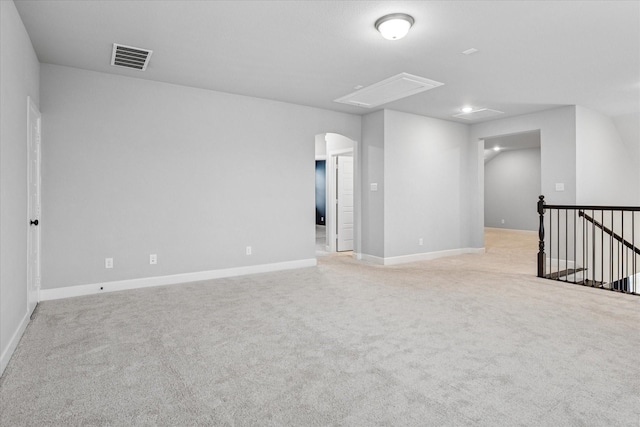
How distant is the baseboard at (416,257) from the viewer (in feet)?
20.6

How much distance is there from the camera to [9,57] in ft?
8.89

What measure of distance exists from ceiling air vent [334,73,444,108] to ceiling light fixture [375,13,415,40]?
4.31 ft

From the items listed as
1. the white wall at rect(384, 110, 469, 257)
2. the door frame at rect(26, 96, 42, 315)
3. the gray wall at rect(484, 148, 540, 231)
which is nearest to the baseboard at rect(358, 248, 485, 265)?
the white wall at rect(384, 110, 469, 257)

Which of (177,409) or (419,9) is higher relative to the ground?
(419,9)

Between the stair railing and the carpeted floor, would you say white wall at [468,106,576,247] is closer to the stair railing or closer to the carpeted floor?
the stair railing

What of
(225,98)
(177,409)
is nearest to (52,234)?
(225,98)

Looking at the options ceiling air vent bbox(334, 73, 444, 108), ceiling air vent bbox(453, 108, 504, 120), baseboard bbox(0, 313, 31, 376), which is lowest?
baseboard bbox(0, 313, 31, 376)

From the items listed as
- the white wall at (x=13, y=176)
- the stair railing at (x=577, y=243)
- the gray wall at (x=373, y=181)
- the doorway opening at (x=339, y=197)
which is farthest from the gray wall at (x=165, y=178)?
the stair railing at (x=577, y=243)

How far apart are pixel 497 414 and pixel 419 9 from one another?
281 cm

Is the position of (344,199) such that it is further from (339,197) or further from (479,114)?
(479,114)

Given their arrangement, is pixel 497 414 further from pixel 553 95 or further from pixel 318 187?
pixel 318 187

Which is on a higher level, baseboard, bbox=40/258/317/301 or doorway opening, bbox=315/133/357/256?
doorway opening, bbox=315/133/357/256

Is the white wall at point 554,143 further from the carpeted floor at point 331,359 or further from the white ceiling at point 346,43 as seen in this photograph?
the carpeted floor at point 331,359

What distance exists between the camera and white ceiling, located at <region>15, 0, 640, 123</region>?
115 inches
